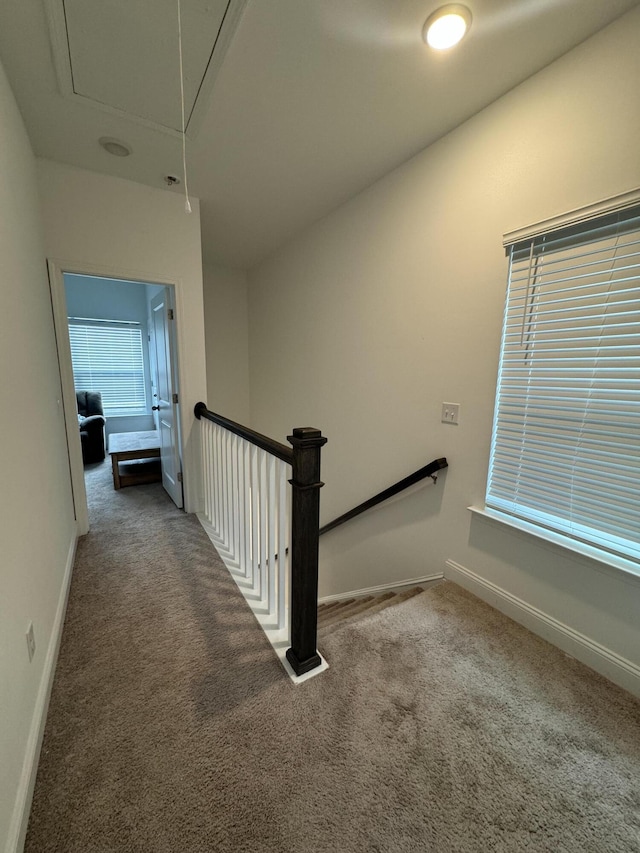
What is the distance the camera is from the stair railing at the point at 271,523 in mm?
1272

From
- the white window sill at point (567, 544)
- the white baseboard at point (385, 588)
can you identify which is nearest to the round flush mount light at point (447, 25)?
the white window sill at point (567, 544)

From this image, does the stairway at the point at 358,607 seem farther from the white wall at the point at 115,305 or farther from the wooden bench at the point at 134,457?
the white wall at the point at 115,305

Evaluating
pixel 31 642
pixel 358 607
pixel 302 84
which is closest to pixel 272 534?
pixel 31 642

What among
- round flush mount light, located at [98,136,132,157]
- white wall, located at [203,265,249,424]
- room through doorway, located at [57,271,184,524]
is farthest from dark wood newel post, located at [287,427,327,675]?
white wall, located at [203,265,249,424]

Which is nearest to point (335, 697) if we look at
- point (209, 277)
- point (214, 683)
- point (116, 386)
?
point (214, 683)

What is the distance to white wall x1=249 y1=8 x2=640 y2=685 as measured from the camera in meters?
1.35

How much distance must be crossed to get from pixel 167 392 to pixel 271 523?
2.01 meters

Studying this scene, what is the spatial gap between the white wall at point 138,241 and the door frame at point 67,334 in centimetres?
1

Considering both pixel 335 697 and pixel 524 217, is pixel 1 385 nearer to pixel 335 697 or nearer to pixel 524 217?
pixel 335 697

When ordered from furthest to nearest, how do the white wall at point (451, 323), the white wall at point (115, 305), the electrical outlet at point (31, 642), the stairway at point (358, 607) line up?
the white wall at point (115, 305) < the stairway at point (358, 607) < the white wall at point (451, 323) < the electrical outlet at point (31, 642)

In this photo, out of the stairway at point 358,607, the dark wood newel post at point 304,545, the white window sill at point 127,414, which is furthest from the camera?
the white window sill at point 127,414

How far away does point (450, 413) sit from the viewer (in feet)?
6.41

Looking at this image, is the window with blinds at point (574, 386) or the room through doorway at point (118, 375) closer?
the window with blinds at point (574, 386)

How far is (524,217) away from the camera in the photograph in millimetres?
1560
